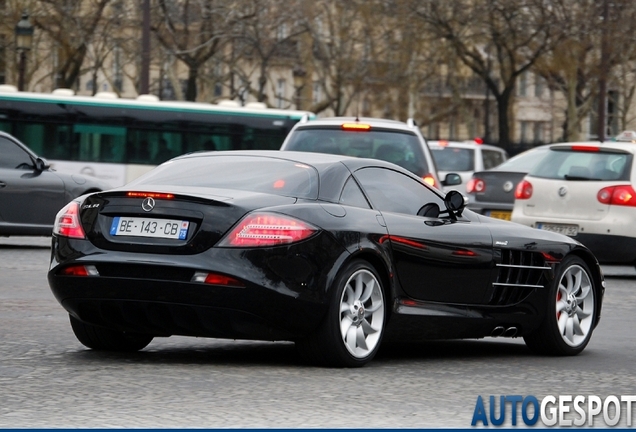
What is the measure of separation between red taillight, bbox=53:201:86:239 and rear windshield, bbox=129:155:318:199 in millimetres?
408

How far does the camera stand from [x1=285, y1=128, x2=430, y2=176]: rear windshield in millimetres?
15891

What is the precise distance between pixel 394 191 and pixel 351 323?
1197 mm

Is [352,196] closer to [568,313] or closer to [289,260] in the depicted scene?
[289,260]

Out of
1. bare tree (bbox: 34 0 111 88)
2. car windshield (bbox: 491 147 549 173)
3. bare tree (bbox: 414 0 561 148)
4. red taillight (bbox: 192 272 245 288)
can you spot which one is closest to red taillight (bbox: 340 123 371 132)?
car windshield (bbox: 491 147 549 173)

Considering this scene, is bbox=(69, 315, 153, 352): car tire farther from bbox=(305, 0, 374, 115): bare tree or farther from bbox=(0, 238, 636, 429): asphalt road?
bbox=(305, 0, 374, 115): bare tree

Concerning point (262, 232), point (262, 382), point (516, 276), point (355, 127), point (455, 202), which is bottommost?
point (262, 382)

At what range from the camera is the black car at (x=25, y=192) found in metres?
20.2

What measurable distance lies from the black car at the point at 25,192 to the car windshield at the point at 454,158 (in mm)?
10416

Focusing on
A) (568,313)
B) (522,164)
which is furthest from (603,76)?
(568,313)

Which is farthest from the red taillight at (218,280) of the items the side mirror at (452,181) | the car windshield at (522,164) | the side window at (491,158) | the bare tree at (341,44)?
the bare tree at (341,44)

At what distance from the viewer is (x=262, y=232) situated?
26.4 feet

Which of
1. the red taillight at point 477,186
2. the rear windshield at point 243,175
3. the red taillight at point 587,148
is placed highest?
the red taillight at point 587,148

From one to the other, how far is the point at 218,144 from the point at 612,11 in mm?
14255

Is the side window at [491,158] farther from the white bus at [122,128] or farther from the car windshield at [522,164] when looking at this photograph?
the car windshield at [522,164]
